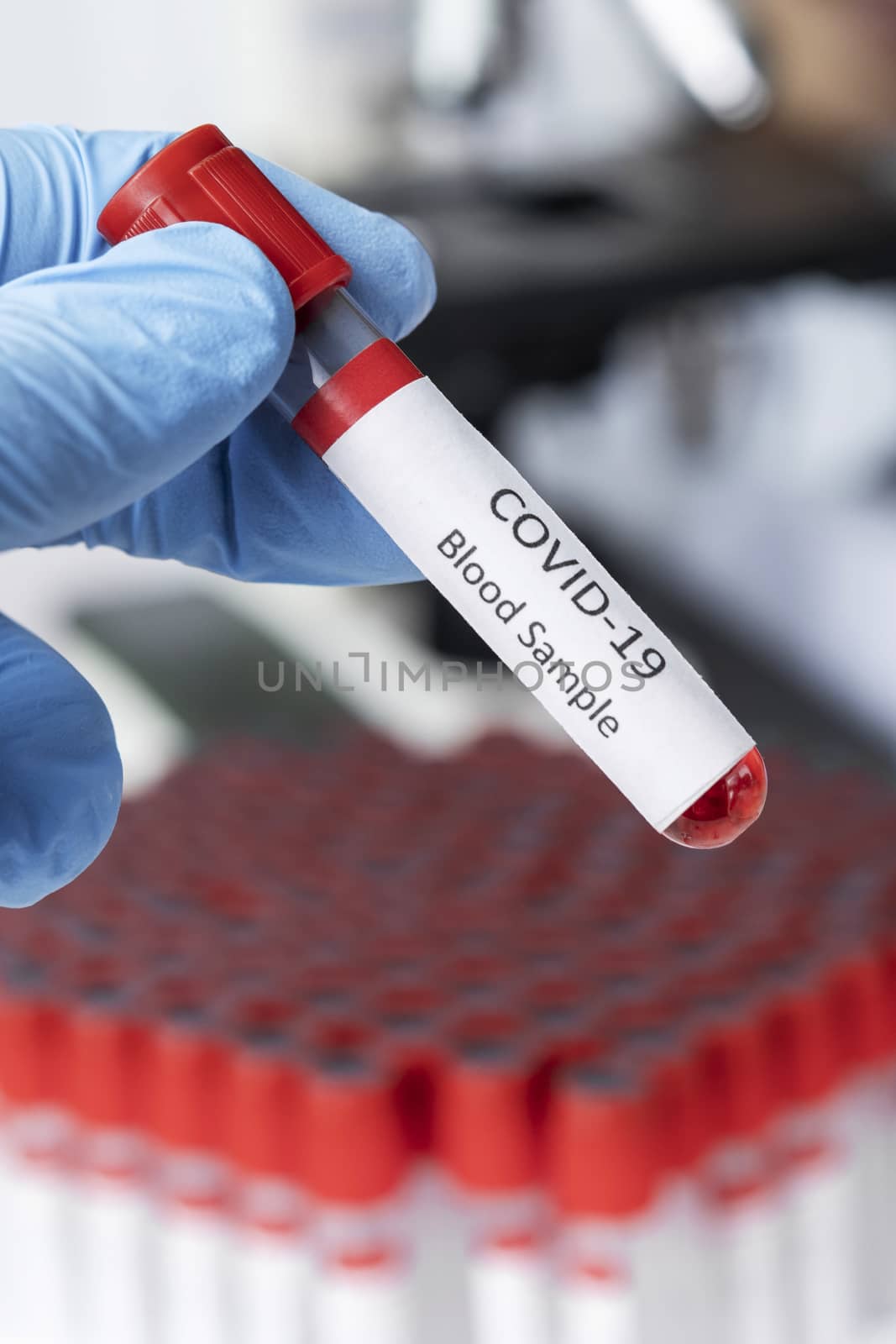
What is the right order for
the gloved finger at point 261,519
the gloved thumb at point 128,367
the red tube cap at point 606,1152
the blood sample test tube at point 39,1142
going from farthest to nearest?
the blood sample test tube at point 39,1142
the red tube cap at point 606,1152
the gloved finger at point 261,519
the gloved thumb at point 128,367

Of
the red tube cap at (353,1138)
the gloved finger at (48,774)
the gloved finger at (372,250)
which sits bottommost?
the red tube cap at (353,1138)

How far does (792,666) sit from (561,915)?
56 centimetres

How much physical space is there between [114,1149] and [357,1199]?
0.15 m

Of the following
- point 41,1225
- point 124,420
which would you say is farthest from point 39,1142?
point 124,420

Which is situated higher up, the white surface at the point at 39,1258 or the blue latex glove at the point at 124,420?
the blue latex glove at the point at 124,420

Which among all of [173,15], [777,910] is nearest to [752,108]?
[173,15]

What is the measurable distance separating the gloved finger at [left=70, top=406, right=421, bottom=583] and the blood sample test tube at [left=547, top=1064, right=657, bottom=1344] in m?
0.28

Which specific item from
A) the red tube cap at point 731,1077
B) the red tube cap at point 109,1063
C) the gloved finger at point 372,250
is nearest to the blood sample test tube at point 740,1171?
the red tube cap at point 731,1077

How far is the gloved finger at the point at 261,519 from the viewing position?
49 centimetres

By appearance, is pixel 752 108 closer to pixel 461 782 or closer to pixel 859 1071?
pixel 461 782

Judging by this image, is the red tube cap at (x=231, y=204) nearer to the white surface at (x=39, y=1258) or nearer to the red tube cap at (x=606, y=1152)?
the red tube cap at (x=606, y=1152)

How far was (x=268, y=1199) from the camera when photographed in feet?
2.25

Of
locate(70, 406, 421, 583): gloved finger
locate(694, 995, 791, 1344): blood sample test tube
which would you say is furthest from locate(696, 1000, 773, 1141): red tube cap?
locate(70, 406, 421, 583): gloved finger

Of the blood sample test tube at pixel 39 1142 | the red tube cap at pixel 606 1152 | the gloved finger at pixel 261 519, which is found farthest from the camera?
the blood sample test tube at pixel 39 1142
